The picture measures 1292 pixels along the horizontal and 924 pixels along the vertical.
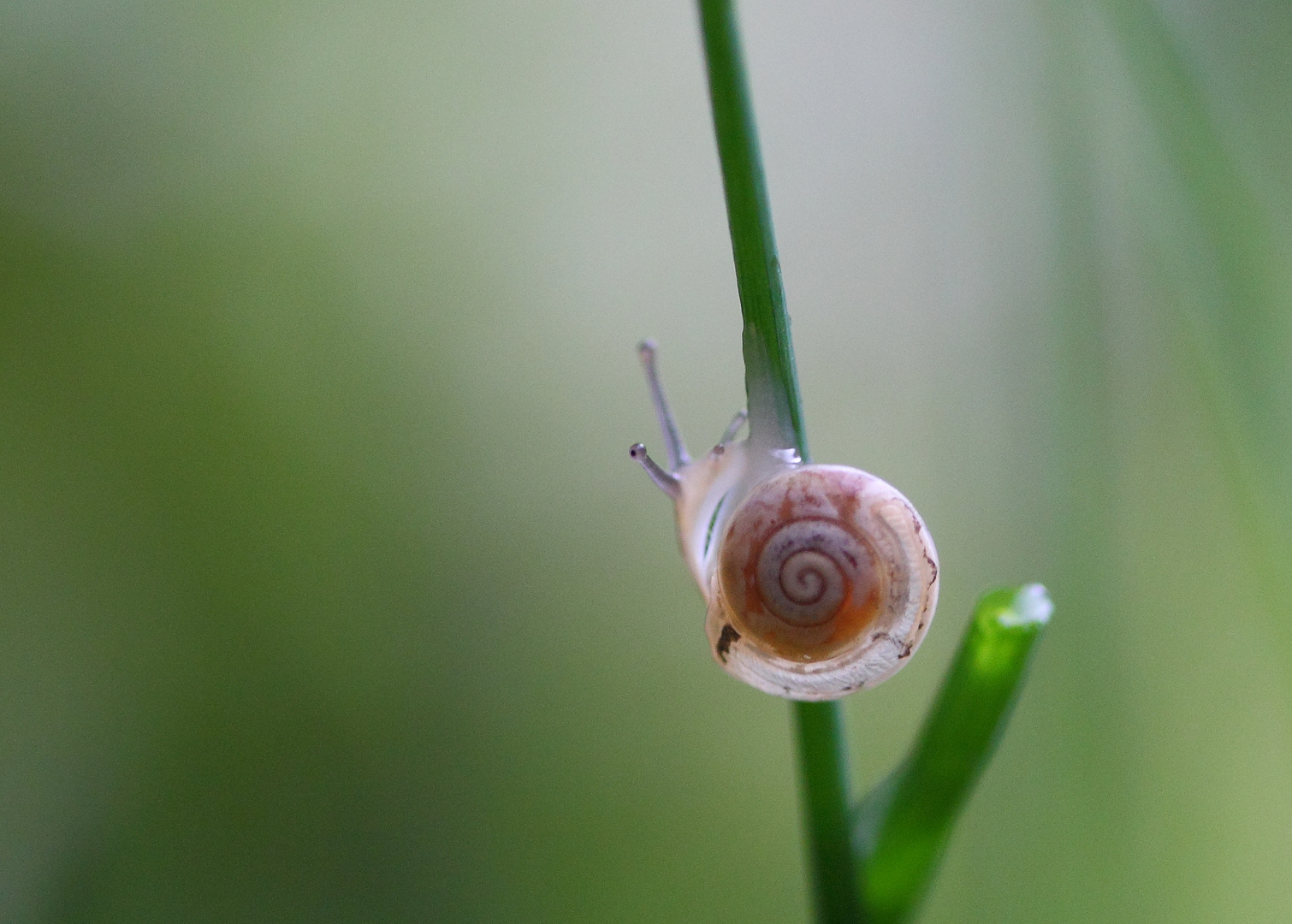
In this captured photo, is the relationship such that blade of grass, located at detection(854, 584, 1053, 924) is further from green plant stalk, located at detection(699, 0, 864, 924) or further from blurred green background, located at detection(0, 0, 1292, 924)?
blurred green background, located at detection(0, 0, 1292, 924)

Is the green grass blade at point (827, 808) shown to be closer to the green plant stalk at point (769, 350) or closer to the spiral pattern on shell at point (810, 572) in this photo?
the green plant stalk at point (769, 350)

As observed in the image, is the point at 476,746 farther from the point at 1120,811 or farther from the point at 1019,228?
the point at 1019,228

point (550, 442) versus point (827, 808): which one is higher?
point (827, 808)

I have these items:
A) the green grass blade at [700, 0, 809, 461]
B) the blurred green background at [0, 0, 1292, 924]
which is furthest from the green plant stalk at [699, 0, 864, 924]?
the blurred green background at [0, 0, 1292, 924]

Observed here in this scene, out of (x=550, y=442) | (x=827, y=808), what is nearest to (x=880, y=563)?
(x=827, y=808)

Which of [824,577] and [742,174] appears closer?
[742,174]

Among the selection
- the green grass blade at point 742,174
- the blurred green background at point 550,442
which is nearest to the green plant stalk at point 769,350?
the green grass blade at point 742,174

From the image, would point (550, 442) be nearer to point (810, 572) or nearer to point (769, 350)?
point (810, 572)
